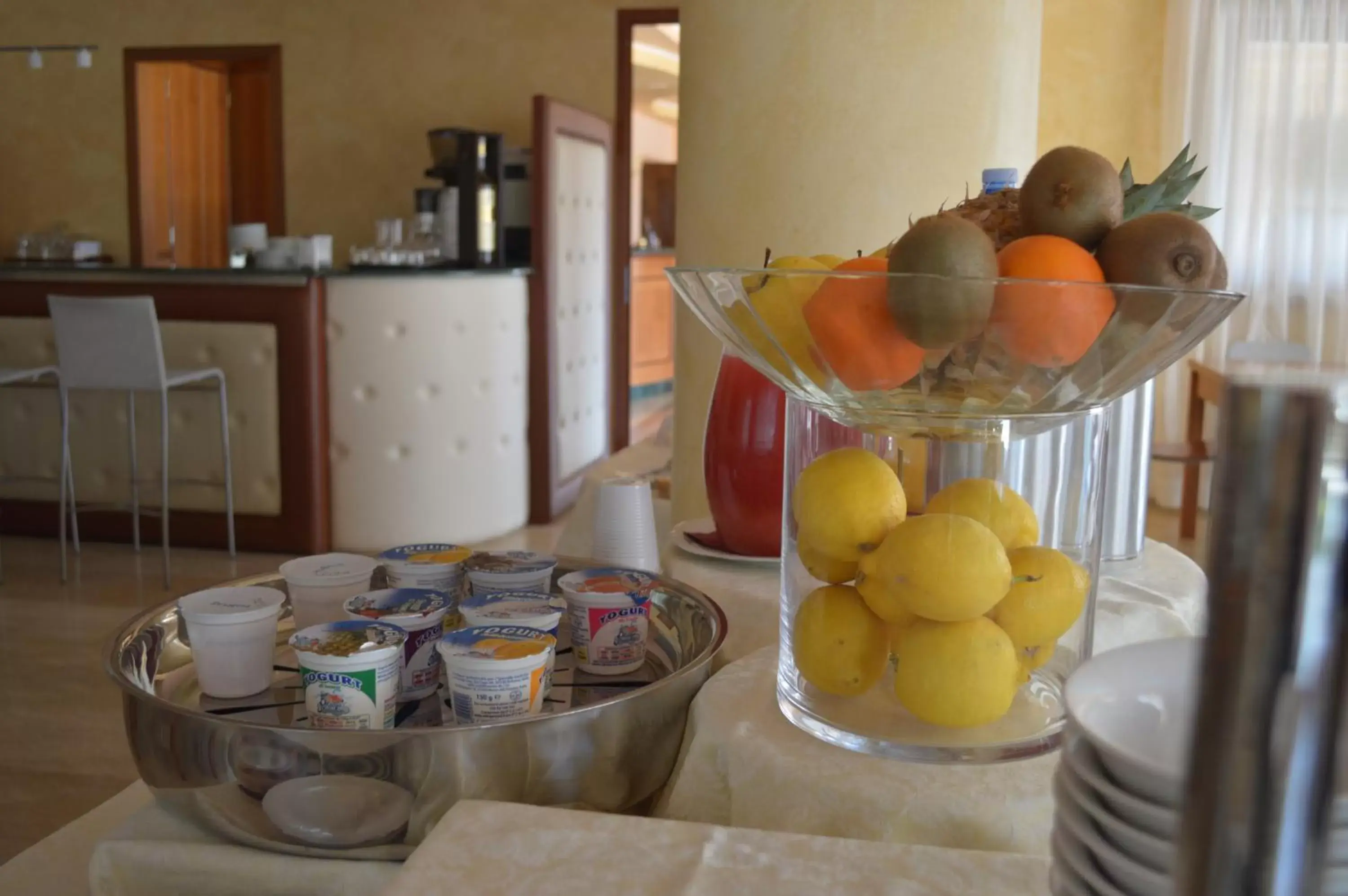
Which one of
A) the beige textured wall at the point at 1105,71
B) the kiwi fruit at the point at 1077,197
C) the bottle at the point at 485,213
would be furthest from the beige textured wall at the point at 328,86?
the kiwi fruit at the point at 1077,197

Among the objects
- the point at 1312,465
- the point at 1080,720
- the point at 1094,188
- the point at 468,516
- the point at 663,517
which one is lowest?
the point at 468,516

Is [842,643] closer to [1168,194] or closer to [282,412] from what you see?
[1168,194]

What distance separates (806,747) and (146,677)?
552 mm

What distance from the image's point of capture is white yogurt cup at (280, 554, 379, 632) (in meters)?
1.08

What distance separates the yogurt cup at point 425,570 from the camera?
1.10 metres

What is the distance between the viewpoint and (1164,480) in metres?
5.66

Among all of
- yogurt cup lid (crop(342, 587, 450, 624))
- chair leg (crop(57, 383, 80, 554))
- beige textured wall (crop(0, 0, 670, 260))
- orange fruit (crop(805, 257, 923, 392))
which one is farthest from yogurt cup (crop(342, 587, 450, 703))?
beige textured wall (crop(0, 0, 670, 260))

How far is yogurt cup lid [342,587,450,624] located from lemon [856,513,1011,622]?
0.41m

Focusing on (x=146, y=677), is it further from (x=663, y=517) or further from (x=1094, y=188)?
(x=663, y=517)

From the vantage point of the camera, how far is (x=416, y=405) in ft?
15.0

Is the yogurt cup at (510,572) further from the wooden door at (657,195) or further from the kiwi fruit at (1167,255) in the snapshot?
the wooden door at (657,195)

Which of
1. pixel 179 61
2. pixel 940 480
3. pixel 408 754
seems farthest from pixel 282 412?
pixel 940 480

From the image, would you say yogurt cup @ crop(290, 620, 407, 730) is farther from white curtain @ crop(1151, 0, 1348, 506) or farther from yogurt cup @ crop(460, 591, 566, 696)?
white curtain @ crop(1151, 0, 1348, 506)

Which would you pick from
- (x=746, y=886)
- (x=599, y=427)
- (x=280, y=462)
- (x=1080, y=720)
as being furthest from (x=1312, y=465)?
(x=599, y=427)
